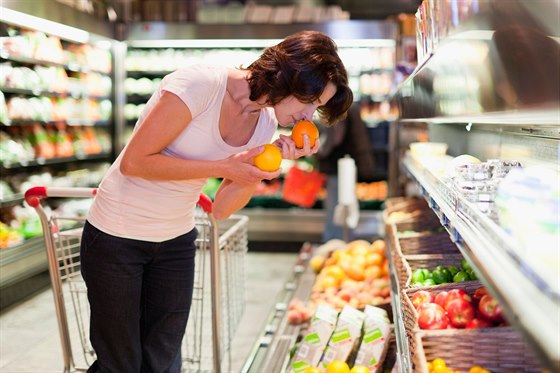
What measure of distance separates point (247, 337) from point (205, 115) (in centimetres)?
269

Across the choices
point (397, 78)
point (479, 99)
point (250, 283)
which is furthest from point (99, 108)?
point (479, 99)

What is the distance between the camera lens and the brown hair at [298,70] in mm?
2080

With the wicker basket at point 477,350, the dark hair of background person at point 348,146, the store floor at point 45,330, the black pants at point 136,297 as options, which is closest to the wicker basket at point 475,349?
the wicker basket at point 477,350

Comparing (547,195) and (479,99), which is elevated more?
(479,99)

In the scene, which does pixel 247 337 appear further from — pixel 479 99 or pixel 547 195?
pixel 547 195

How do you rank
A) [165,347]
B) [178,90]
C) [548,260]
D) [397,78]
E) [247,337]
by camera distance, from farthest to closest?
[397,78], [247,337], [165,347], [178,90], [548,260]

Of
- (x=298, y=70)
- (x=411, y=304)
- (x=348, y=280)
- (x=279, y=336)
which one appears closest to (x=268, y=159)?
(x=298, y=70)

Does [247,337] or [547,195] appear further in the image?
[247,337]

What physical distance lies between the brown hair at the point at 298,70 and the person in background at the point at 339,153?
181 inches

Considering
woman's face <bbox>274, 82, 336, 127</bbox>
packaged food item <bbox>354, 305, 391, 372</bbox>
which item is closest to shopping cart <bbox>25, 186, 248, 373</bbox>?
packaged food item <bbox>354, 305, 391, 372</bbox>

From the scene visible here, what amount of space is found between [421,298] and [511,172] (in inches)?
32.5

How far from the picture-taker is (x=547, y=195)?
4.45 ft

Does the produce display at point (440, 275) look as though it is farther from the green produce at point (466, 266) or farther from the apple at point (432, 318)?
the apple at point (432, 318)

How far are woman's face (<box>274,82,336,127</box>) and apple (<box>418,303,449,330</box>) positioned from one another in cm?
73
